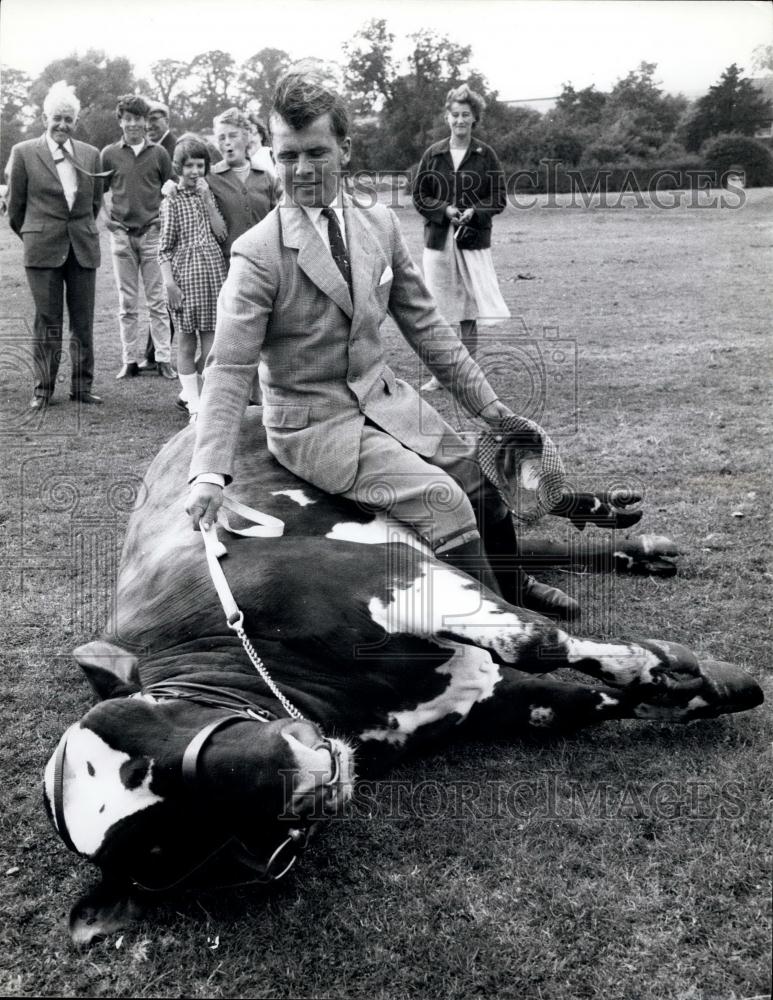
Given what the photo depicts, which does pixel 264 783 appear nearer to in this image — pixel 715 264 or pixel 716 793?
pixel 716 793

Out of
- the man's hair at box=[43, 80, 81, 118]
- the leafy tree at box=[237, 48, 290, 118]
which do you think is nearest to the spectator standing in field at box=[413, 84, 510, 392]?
the man's hair at box=[43, 80, 81, 118]

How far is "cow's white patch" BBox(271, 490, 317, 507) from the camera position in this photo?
3420mm

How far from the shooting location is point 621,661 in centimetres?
308

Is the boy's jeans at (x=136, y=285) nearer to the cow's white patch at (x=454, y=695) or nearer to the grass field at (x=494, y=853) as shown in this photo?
the grass field at (x=494, y=853)

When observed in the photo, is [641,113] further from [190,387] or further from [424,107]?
[190,387]

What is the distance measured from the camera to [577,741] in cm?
319

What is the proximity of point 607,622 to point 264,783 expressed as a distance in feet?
7.35

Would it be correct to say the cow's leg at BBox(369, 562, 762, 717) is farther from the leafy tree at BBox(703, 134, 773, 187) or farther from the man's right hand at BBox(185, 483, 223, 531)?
the leafy tree at BBox(703, 134, 773, 187)

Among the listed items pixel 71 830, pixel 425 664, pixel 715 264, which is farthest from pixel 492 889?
pixel 715 264

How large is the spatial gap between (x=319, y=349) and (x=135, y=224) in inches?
247

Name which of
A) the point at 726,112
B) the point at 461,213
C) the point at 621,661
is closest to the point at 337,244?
the point at 621,661

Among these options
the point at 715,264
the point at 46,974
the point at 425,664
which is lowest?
the point at 46,974

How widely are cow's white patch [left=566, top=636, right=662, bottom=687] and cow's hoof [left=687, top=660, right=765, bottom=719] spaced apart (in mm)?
173

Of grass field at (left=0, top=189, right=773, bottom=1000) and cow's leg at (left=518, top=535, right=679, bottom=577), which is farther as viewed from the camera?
cow's leg at (left=518, top=535, right=679, bottom=577)
